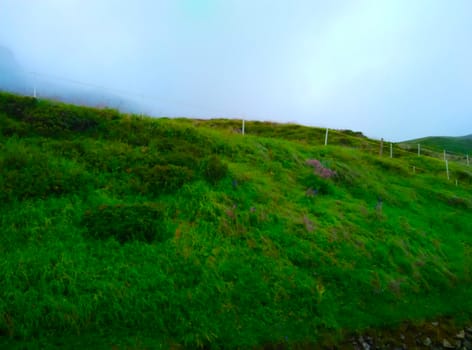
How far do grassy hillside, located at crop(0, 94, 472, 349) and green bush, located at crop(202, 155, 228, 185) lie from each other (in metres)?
0.05

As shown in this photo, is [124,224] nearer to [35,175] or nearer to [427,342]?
[35,175]

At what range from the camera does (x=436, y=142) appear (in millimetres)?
104625

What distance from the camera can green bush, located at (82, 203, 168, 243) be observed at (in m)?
7.96

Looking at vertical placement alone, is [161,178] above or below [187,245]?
above

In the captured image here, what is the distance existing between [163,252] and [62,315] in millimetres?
2585

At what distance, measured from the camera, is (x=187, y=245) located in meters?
8.16

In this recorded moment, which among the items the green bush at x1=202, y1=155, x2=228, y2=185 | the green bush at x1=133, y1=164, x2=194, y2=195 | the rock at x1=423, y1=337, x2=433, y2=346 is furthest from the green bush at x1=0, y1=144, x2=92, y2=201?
the rock at x1=423, y1=337, x2=433, y2=346

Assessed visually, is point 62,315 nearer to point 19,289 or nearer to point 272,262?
point 19,289

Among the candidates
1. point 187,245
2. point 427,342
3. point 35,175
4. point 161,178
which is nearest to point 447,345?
point 427,342

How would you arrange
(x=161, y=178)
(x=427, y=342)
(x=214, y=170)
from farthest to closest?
(x=214, y=170), (x=161, y=178), (x=427, y=342)

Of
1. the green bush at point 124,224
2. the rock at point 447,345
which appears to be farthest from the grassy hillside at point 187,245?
the rock at point 447,345

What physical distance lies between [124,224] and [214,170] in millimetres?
4597

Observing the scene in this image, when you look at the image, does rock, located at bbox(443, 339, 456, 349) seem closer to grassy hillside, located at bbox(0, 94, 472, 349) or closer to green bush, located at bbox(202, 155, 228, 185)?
grassy hillside, located at bbox(0, 94, 472, 349)

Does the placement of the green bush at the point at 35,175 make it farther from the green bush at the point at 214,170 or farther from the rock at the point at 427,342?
the rock at the point at 427,342
